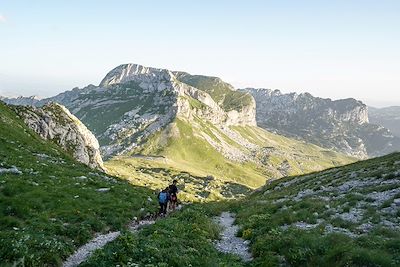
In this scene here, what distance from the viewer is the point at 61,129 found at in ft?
258

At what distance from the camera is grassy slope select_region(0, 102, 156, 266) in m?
18.0

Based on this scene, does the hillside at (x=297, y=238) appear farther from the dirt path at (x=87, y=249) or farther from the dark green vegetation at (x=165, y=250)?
the dirt path at (x=87, y=249)

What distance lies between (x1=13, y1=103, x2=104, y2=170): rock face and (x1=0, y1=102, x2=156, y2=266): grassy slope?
2554cm

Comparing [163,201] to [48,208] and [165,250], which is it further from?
[165,250]

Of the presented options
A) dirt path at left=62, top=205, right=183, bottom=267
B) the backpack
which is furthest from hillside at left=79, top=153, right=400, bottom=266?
the backpack

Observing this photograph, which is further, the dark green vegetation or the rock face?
the rock face

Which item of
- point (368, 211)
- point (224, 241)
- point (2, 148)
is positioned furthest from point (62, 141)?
point (368, 211)

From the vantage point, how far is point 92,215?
28891mm

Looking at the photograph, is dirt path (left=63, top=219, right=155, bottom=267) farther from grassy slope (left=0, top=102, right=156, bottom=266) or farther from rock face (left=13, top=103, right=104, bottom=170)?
rock face (left=13, top=103, right=104, bottom=170)

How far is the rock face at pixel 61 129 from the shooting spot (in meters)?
72.8

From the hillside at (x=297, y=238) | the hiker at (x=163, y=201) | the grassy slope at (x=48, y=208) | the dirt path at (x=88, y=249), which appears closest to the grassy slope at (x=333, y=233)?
the hillside at (x=297, y=238)

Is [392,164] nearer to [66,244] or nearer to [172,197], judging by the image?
[172,197]

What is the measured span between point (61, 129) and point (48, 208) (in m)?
54.2

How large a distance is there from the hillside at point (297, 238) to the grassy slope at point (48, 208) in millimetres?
3093
